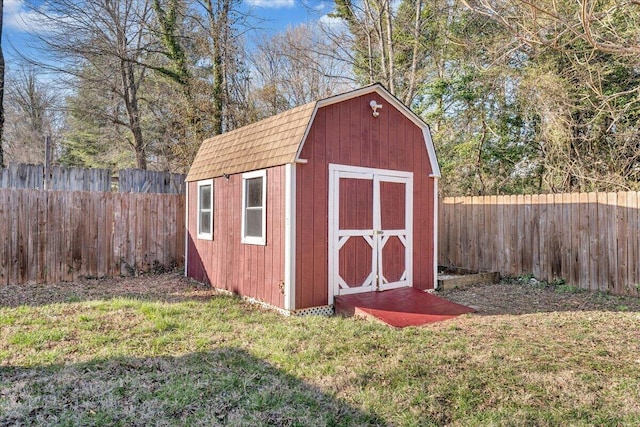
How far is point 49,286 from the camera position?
7211 millimetres

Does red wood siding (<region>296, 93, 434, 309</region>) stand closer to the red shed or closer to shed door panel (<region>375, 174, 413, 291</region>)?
the red shed

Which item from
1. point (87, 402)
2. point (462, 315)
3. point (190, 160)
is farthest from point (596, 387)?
point (190, 160)

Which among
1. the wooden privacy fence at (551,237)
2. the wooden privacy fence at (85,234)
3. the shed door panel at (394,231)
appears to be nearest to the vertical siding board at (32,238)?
the wooden privacy fence at (85,234)

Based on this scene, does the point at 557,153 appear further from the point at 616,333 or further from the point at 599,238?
the point at 616,333

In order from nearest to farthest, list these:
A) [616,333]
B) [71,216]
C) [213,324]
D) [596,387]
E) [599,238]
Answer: [596,387]
[616,333]
[213,324]
[599,238]
[71,216]

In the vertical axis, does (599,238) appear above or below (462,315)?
above

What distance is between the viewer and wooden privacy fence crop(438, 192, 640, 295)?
269 inches

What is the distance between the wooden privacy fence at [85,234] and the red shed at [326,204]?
1.88 meters

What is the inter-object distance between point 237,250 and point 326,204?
1.87 metres

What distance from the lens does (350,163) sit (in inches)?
239

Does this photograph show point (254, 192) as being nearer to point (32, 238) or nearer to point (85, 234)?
point (85, 234)

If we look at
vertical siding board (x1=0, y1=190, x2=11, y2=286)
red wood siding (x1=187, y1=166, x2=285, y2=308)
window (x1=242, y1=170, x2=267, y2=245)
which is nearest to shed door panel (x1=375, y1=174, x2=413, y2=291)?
red wood siding (x1=187, y1=166, x2=285, y2=308)

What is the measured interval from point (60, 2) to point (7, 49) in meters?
1.86

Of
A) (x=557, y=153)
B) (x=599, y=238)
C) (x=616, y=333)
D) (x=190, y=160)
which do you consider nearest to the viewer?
(x=616, y=333)
